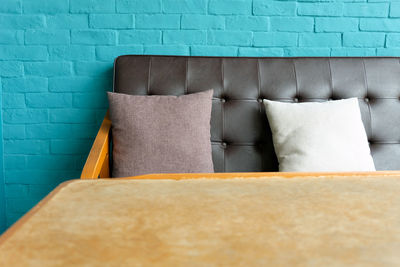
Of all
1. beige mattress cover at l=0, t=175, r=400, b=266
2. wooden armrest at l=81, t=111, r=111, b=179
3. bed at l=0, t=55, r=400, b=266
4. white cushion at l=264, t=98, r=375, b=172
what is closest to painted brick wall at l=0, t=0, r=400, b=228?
wooden armrest at l=81, t=111, r=111, b=179

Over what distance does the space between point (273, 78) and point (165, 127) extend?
21.9 inches

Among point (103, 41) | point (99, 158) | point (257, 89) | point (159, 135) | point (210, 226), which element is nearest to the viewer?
point (210, 226)

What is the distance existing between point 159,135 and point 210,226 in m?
1.07

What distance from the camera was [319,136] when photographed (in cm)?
145

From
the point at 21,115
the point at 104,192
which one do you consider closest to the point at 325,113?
the point at 104,192

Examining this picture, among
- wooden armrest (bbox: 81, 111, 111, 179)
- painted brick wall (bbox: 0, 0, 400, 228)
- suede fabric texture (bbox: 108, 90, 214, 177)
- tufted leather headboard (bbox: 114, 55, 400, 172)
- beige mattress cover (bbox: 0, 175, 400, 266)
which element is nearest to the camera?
beige mattress cover (bbox: 0, 175, 400, 266)

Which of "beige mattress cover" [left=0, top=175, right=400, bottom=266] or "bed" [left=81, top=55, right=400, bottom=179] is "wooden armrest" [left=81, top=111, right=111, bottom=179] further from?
"beige mattress cover" [left=0, top=175, right=400, bottom=266]

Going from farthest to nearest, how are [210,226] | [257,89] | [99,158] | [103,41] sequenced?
[103,41] < [257,89] < [99,158] < [210,226]

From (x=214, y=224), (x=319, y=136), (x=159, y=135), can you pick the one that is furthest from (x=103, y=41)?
(x=214, y=224)

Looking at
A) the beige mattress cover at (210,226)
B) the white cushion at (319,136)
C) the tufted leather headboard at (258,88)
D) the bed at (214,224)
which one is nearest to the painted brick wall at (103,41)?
the tufted leather headboard at (258,88)

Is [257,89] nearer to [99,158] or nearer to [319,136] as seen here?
[319,136]

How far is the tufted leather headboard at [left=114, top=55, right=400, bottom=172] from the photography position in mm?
1633

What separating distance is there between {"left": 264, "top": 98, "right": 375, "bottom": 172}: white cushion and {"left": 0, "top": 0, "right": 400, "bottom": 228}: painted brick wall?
46 cm

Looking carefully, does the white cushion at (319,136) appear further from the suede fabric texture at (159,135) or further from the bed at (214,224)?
the bed at (214,224)
